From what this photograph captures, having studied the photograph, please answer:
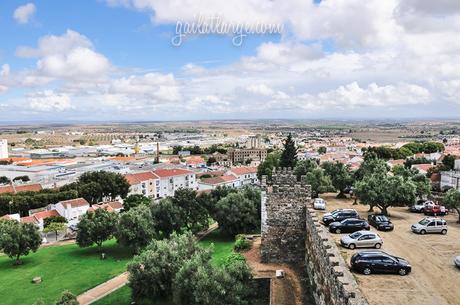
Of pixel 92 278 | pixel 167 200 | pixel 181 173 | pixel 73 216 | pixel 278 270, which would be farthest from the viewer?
pixel 181 173

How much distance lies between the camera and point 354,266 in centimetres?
1470

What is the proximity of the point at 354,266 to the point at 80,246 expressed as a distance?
3660cm

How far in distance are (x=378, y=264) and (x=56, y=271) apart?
109 feet

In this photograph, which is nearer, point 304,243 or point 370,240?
point 370,240

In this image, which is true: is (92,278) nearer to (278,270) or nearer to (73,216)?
(278,270)

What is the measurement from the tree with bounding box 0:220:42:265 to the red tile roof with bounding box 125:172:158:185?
41976 millimetres

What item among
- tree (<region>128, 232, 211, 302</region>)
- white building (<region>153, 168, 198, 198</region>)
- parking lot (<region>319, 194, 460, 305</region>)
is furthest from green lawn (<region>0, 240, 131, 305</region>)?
white building (<region>153, 168, 198, 198</region>)

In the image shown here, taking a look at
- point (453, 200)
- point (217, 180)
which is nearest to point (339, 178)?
point (453, 200)

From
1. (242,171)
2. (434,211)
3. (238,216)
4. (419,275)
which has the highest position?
(419,275)

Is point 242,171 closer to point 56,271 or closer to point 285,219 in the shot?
point 56,271

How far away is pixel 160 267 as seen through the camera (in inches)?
1021

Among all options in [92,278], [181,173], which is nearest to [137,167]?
[181,173]

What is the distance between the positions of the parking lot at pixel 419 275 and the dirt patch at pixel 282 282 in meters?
2.90

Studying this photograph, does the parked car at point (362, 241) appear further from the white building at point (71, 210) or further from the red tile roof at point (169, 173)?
the red tile roof at point (169, 173)
